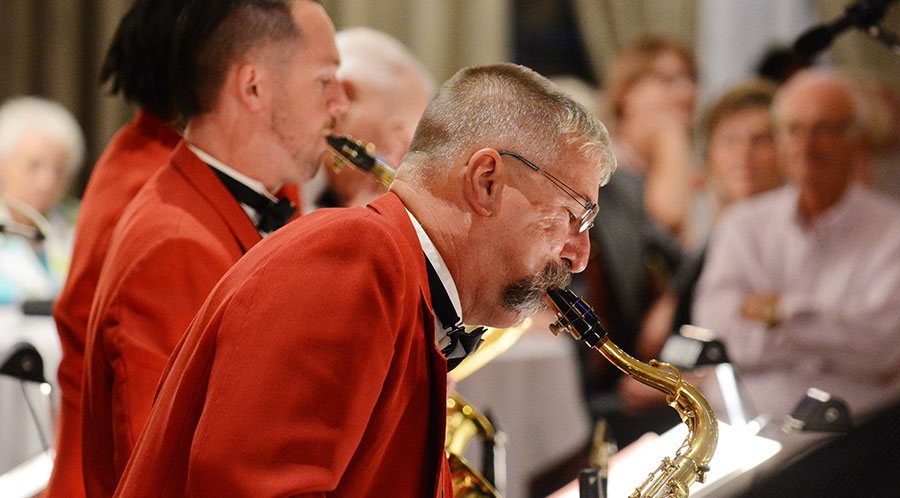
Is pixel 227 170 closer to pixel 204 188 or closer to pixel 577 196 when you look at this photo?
pixel 204 188

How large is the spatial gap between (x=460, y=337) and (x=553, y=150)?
1.12 feet

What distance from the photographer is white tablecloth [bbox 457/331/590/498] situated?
201 inches

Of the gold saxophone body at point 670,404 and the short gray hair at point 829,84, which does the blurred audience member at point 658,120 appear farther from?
the gold saxophone body at point 670,404

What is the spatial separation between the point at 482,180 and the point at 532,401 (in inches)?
137

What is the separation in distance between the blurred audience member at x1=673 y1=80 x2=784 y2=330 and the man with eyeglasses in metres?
4.17

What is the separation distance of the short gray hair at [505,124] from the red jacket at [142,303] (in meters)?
0.50

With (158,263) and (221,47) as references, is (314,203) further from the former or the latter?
(158,263)

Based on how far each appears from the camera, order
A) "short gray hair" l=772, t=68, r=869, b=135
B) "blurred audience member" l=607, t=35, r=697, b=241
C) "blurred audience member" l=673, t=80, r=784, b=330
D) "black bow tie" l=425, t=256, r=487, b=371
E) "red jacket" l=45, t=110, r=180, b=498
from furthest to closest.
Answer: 1. "blurred audience member" l=607, t=35, r=697, b=241
2. "blurred audience member" l=673, t=80, r=784, b=330
3. "short gray hair" l=772, t=68, r=869, b=135
4. "red jacket" l=45, t=110, r=180, b=498
5. "black bow tie" l=425, t=256, r=487, b=371

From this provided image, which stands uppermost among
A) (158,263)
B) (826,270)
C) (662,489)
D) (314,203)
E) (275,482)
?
(826,270)

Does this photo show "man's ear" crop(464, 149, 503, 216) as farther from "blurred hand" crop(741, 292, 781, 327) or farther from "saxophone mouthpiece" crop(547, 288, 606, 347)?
"blurred hand" crop(741, 292, 781, 327)

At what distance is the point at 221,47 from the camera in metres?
2.56

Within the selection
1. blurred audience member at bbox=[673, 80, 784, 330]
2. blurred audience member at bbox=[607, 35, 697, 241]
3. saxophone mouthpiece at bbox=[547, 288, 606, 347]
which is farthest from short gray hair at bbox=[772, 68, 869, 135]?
saxophone mouthpiece at bbox=[547, 288, 606, 347]

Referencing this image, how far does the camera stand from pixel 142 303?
2209mm

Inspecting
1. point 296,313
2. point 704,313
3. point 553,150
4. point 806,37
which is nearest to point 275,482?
point 296,313
